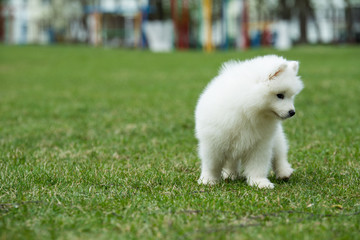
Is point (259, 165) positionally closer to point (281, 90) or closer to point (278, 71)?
point (281, 90)

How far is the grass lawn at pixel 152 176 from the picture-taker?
284 cm

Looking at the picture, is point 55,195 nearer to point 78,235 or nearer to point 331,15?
point 78,235

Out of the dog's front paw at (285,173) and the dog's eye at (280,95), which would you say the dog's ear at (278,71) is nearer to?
the dog's eye at (280,95)

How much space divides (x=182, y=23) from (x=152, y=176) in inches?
1053

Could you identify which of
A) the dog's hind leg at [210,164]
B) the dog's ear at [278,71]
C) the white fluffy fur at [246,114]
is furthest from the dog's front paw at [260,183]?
the dog's ear at [278,71]

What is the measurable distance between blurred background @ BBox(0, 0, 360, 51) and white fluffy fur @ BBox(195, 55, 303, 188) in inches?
916

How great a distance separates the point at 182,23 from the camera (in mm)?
30125

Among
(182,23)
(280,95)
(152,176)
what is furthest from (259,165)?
(182,23)

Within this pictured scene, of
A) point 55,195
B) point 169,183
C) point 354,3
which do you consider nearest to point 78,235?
point 55,195

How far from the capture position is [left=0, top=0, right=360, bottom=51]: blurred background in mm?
30641

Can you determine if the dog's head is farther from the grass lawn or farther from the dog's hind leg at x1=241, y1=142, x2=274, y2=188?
the grass lawn

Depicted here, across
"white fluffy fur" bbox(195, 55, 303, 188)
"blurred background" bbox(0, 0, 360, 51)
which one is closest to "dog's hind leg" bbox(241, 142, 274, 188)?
"white fluffy fur" bbox(195, 55, 303, 188)

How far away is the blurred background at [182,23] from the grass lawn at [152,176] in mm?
18930

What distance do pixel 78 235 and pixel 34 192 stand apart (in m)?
0.95
